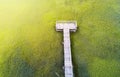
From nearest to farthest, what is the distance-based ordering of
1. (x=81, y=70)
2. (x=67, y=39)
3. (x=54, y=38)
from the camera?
(x=81, y=70), (x=67, y=39), (x=54, y=38)

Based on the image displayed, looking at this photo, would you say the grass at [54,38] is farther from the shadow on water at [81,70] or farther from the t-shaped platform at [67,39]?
the t-shaped platform at [67,39]

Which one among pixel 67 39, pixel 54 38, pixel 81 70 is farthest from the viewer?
pixel 54 38

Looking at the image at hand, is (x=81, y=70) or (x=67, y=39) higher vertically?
(x=67, y=39)

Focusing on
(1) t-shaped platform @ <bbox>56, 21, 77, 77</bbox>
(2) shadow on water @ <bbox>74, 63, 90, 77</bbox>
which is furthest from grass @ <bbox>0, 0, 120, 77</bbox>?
(1) t-shaped platform @ <bbox>56, 21, 77, 77</bbox>

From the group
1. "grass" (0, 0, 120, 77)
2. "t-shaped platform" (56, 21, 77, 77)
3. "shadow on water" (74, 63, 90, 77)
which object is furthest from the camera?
"grass" (0, 0, 120, 77)

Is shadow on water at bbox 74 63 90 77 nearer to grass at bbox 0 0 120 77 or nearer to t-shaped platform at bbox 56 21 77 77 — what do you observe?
grass at bbox 0 0 120 77

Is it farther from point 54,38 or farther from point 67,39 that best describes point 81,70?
point 54,38

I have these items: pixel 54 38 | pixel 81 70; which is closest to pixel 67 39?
pixel 54 38
